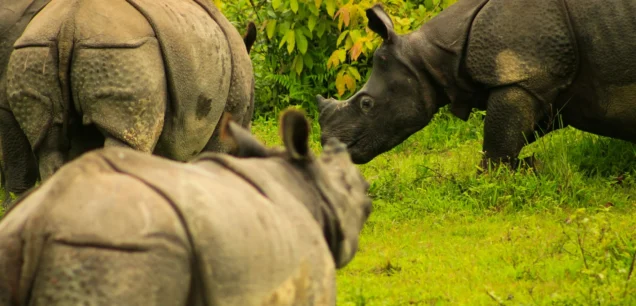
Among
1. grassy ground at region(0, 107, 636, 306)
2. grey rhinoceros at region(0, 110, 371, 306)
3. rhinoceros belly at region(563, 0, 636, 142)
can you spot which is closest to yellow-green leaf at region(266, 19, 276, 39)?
grassy ground at region(0, 107, 636, 306)

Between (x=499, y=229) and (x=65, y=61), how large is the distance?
8.92 ft

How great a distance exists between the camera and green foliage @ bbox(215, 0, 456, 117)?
1083 centimetres

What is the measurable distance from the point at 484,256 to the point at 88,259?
4215mm

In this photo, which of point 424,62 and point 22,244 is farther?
point 424,62

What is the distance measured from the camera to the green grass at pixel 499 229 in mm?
5988

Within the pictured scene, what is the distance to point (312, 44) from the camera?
464 inches

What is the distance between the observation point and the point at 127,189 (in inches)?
118

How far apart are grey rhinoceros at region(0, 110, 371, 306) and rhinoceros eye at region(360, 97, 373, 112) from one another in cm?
550

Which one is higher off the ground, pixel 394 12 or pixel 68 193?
pixel 68 193

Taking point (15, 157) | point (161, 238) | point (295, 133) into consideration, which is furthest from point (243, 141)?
point (15, 157)

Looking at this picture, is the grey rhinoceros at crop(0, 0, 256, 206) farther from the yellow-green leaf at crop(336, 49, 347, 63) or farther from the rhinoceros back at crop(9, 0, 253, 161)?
the yellow-green leaf at crop(336, 49, 347, 63)

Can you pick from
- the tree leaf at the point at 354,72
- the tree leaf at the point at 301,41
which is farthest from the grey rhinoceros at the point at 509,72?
the tree leaf at the point at 301,41

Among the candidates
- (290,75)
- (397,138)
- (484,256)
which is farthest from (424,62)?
(290,75)

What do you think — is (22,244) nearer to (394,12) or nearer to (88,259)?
(88,259)
